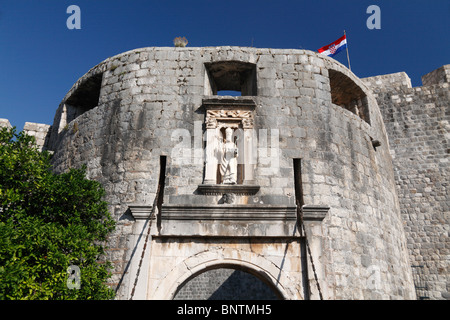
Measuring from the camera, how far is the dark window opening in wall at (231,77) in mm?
7297

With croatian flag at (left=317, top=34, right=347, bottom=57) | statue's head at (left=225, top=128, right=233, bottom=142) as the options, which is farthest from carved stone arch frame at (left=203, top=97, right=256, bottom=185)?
→ croatian flag at (left=317, top=34, right=347, bottom=57)

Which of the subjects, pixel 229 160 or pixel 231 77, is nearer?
pixel 229 160

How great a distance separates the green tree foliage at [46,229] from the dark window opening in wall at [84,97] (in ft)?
8.89

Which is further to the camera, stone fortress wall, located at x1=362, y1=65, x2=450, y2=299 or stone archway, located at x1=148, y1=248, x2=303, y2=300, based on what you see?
stone fortress wall, located at x1=362, y1=65, x2=450, y2=299

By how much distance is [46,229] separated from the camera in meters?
5.00

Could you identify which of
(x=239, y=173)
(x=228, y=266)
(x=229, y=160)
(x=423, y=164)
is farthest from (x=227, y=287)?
(x=229, y=160)

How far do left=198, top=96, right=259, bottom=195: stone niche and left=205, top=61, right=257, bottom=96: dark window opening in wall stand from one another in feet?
1.78

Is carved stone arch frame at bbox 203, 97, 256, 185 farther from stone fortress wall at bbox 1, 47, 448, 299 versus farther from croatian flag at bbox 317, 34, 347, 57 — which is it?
croatian flag at bbox 317, 34, 347, 57

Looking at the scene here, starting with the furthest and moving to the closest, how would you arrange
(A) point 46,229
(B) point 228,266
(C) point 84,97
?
(C) point 84,97
(B) point 228,266
(A) point 46,229

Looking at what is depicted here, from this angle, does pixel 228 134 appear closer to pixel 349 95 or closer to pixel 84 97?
pixel 349 95

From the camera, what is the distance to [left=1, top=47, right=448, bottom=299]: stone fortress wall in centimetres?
592

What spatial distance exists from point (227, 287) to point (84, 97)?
9.68 m

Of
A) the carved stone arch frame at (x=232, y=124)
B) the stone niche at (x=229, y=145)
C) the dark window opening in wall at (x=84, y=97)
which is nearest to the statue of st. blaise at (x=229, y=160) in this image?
the stone niche at (x=229, y=145)

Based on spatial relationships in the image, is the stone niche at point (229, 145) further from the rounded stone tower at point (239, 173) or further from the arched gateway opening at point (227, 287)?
the arched gateway opening at point (227, 287)
